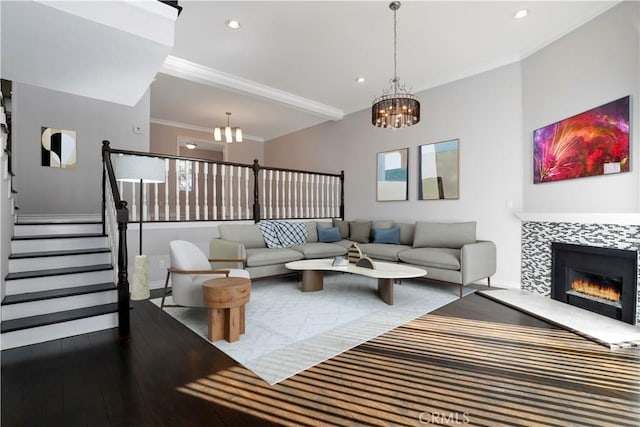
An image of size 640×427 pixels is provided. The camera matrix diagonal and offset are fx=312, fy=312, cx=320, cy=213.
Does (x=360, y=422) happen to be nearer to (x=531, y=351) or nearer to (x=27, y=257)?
(x=531, y=351)

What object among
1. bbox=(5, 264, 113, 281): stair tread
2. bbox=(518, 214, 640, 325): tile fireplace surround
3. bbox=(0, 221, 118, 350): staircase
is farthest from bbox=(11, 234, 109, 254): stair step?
bbox=(518, 214, 640, 325): tile fireplace surround

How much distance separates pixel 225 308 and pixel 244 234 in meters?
2.17

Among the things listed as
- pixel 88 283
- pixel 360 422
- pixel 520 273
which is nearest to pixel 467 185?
pixel 520 273

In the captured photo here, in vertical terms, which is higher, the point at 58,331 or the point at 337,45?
the point at 337,45

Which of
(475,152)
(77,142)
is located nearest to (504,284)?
(475,152)

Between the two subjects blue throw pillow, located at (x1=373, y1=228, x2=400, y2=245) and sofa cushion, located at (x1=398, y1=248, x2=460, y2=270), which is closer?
sofa cushion, located at (x1=398, y1=248, x2=460, y2=270)

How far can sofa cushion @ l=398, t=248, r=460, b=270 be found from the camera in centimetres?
400

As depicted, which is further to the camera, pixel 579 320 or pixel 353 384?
pixel 579 320

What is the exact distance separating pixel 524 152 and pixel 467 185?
865 mm

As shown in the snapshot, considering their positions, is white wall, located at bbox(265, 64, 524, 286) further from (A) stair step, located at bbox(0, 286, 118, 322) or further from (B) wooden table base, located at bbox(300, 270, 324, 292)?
(A) stair step, located at bbox(0, 286, 118, 322)

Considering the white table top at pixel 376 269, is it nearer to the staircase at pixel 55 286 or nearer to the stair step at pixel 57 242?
the staircase at pixel 55 286

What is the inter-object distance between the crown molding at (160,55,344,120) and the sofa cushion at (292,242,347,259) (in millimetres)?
2691

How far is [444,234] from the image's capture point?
4.64 meters

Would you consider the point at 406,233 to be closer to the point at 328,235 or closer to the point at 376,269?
the point at 328,235
